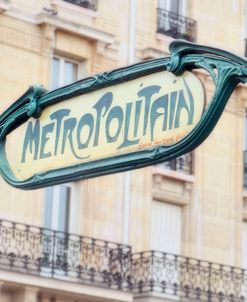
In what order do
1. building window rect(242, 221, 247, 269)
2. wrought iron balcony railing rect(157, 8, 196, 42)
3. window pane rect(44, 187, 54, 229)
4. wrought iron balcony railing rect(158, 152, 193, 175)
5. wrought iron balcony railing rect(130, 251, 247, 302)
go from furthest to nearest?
1. building window rect(242, 221, 247, 269)
2. wrought iron balcony railing rect(157, 8, 196, 42)
3. wrought iron balcony railing rect(158, 152, 193, 175)
4. wrought iron balcony railing rect(130, 251, 247, 302)
5. window pane rect(44, 187, 54, 229)

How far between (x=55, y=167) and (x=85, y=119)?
0.24 metres

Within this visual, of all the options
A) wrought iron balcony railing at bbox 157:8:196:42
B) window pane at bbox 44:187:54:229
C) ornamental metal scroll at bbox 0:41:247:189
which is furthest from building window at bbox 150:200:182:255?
ornamental metal scroll at bbox 0:41:247:189

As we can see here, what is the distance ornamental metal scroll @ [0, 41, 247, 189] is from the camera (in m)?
4.05

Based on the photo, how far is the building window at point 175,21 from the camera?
26.3 m

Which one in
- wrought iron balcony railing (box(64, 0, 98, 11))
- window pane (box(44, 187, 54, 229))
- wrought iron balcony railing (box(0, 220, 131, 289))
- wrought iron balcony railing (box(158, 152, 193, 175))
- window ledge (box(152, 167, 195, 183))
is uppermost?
wrought iron balcony railing (box(64, 0, 98, 11))

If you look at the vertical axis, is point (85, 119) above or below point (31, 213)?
below

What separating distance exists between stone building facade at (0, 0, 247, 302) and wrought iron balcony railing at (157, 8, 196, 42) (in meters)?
0.03

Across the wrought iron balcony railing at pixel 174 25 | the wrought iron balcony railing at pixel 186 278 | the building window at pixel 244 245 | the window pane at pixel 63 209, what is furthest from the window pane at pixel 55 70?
the building window at pixel 244 245

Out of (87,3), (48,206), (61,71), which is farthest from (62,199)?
(87,3)

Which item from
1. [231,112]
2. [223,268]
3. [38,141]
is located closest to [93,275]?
[223,268]

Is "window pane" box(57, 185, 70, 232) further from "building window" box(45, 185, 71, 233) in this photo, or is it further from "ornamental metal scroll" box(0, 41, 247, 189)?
"ornamental metal scroll" box(0, 41, 247, 189)

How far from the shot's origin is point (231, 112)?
1072 inches

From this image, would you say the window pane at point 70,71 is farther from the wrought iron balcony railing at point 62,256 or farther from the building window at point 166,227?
the building window at point 166,227

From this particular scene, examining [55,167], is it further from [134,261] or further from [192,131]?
[134,261]
